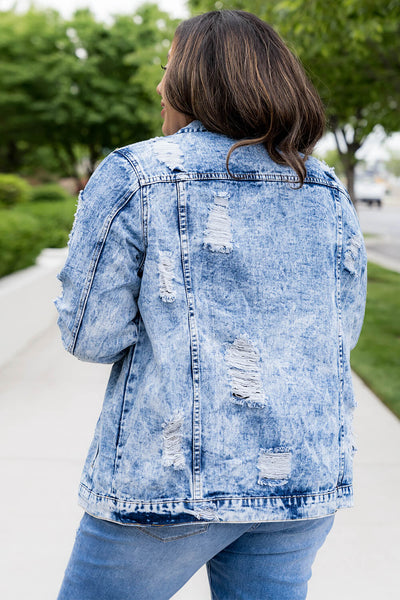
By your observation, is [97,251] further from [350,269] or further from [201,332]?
[350,269]

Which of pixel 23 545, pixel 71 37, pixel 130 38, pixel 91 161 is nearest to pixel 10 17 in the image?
pixel 71 37

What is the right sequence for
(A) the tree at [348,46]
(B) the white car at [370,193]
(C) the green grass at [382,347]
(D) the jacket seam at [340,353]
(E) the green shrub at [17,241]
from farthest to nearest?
(B) the white car at [370,193] < (E) the green shrub at [17,241] < (A) the tree at [348,46] < (C) the green grass at [382,347] < (D) the jacket seam at [340,353]

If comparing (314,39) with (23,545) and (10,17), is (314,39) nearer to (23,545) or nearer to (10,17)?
(23,545)

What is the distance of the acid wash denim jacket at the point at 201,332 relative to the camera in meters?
1.17

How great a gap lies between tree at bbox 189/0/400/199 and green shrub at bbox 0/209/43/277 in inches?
137

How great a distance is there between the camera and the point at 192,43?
1.24m

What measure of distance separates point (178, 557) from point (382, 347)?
5900 millimetres

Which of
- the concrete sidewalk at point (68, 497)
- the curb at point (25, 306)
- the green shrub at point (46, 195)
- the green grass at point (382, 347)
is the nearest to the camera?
the concrete sidewalk at point (68, 497)

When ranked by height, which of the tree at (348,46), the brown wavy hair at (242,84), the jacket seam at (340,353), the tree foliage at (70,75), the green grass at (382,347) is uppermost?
the tree foliage at (70,75)

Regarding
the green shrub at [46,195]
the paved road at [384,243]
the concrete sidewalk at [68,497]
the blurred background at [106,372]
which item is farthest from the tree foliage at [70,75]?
the concrete sidewalk at [68,497]

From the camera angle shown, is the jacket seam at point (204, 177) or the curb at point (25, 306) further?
the curb at point (25, 306)

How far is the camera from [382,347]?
22.3 feet

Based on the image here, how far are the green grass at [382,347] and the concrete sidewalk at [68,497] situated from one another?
14cm

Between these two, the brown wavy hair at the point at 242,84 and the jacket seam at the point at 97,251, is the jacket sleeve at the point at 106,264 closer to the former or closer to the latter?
the jacket seam at the point at 97,251
